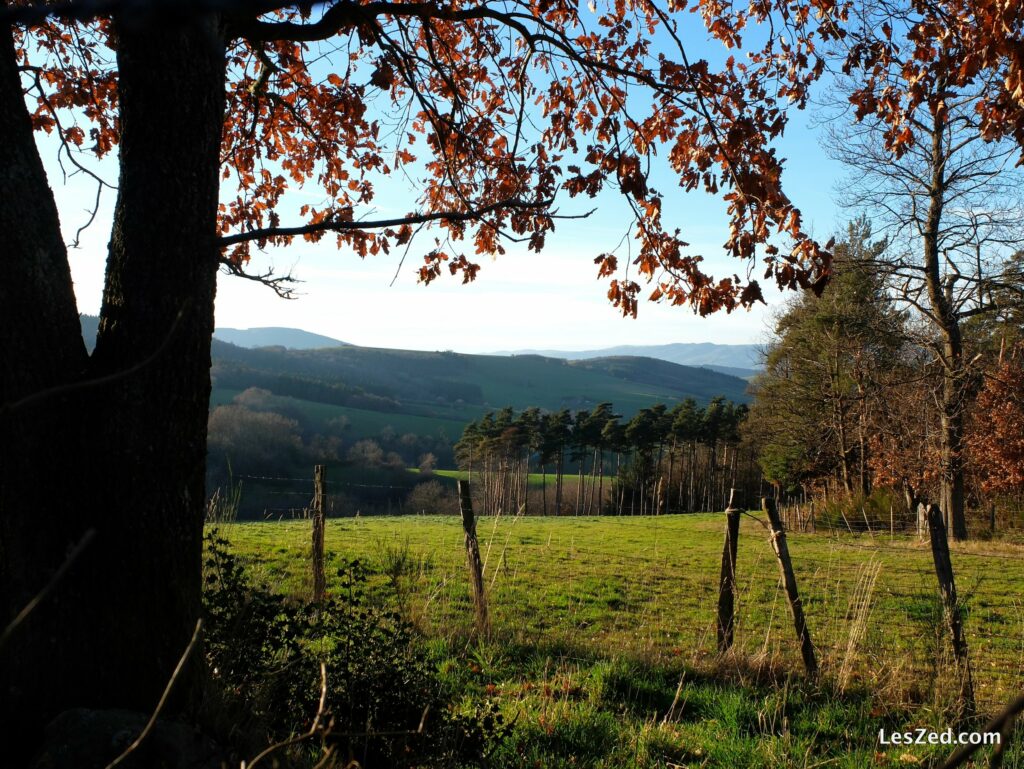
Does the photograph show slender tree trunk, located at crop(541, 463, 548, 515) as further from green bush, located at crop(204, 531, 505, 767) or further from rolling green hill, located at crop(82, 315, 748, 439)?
green bush, located at crop(204, 531, 505, 767)

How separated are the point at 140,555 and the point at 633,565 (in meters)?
14.1

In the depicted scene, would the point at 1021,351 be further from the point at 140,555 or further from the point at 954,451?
the point at 140,555

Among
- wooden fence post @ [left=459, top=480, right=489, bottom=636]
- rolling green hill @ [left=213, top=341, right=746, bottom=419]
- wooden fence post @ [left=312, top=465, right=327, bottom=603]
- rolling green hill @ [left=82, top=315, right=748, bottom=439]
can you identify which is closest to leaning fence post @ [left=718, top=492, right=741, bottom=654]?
wooden fence post @ [left=459, top=480, right=489, bottom=636]

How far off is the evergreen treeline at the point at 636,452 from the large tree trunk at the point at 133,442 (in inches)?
2061

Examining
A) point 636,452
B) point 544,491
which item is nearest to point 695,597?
point 544,491

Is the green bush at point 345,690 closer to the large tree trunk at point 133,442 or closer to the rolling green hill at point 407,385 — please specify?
the large tree trunk at point 133,442

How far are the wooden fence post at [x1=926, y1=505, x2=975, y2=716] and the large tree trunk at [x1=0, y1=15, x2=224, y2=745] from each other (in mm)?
4976

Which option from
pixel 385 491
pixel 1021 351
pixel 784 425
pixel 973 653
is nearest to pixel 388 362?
pixel 385 491

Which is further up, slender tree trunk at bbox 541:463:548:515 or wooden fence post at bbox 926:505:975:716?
wooden fence post at bbox 926:505:975:716

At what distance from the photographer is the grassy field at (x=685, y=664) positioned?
14.0 feet

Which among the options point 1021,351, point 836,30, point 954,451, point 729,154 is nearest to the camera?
point 729,154

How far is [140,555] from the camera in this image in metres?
3.03

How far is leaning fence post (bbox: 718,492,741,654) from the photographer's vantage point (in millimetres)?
6754

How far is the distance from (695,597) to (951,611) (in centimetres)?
745
